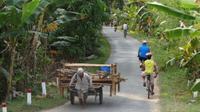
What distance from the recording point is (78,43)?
90.9 ft

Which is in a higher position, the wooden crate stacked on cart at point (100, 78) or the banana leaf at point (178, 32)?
the banana leaf at point (178, 32)

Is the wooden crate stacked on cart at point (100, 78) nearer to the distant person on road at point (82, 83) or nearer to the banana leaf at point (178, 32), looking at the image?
the distant person on road at point (82, 83)

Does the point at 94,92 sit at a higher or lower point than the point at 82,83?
lower

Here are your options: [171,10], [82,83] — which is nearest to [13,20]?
[82,83]

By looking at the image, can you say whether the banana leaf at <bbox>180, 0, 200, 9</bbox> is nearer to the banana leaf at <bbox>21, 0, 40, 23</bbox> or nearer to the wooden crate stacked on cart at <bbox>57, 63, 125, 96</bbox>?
the banana leaf at <bbox>21, 0, 40, 23</bbox>

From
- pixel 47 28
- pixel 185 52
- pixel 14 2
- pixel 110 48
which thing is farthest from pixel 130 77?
pixel 110 48

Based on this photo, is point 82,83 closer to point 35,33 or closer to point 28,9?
point 35,33

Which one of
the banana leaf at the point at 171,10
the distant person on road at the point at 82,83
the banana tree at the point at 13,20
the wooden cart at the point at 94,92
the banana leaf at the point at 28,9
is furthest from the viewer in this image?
the wooden cart at the point at 94,92

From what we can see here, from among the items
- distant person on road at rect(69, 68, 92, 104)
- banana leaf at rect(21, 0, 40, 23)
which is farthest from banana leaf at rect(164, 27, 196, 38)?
distant person on road at rect(69, 68, 92, 104)

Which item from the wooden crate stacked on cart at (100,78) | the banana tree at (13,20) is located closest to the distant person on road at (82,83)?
the wooden crate stacked on cart at (100,78)

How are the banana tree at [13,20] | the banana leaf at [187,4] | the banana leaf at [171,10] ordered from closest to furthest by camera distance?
the banana leaf at [171,10], the banana leaf at [187,4], the banana tree at [13,20]

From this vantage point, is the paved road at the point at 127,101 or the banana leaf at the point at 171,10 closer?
the banana leaf at the point at 171,10

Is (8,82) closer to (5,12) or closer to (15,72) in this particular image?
(15,72)

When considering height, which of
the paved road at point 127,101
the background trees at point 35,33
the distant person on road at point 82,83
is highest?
the background trees at point 35,33
